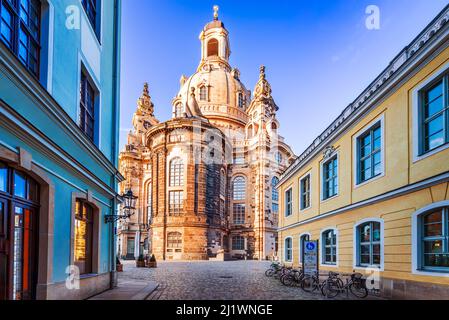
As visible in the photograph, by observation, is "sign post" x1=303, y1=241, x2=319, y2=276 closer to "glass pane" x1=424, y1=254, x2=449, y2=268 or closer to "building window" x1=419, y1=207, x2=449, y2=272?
"building window" x1=419, y1=207, x2=449, y2=272

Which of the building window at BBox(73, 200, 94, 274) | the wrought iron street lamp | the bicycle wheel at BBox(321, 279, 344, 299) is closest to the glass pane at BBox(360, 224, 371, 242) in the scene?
the bicycle wheel at BBox(321, 279, 344, 299)

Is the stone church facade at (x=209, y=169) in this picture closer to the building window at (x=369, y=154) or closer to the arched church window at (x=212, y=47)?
the arched church window at (x=212, y=47)

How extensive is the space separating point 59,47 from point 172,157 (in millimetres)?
39484

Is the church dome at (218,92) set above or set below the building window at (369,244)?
above

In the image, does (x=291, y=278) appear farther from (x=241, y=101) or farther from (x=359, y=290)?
(x=241, y=101)

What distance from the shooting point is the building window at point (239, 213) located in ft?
184

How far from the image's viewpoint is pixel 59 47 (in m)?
8.91

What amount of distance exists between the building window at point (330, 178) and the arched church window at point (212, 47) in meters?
62.5

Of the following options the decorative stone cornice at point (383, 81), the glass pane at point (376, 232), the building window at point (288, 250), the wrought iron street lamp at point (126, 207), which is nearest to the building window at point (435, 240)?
the glass pane at point (376, 232)

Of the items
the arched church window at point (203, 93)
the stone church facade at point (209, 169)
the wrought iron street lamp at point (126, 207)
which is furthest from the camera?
the arched church window at point (203, 93)

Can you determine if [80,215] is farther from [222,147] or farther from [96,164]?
[222,147]

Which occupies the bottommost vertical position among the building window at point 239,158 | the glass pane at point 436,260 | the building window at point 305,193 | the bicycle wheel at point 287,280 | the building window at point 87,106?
the bicycle wheel at point 287,280

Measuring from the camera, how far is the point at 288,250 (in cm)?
2373

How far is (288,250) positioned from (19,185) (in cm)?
1923
